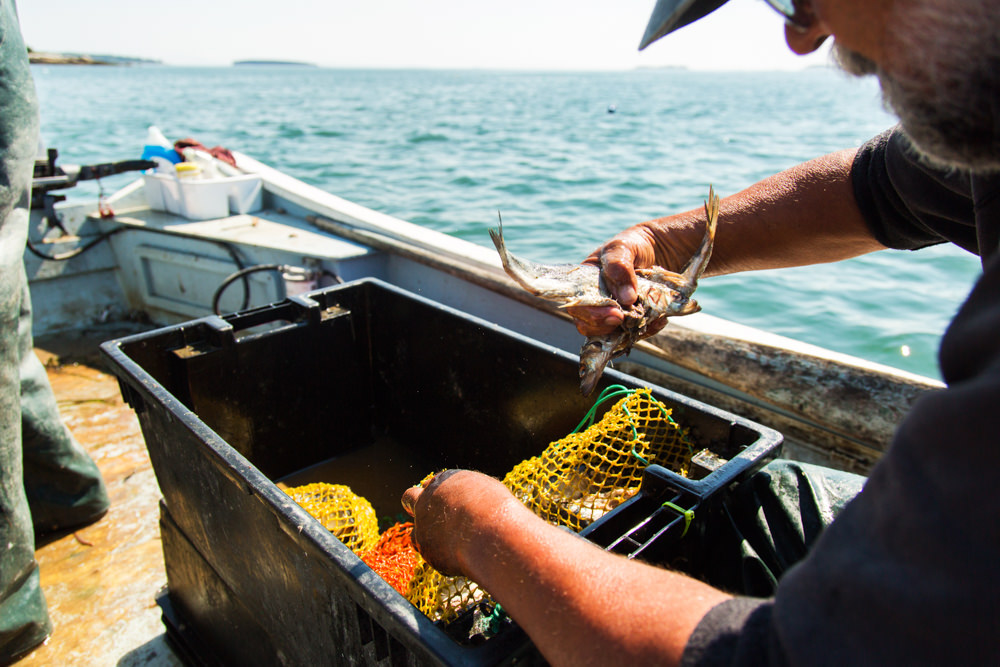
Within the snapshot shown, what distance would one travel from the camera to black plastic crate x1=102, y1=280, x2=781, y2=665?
4.66 feet

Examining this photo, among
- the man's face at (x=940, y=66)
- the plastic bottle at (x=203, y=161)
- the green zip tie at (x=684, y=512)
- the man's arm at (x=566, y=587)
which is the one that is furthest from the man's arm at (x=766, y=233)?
the plastic bottle at (x=203, y=161)

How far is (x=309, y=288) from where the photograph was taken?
415 centimetres

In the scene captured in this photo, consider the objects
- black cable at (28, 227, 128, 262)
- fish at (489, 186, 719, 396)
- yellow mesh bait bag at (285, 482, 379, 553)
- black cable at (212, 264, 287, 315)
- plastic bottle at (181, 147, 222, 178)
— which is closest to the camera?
fish at (489, 186, 719, 396)

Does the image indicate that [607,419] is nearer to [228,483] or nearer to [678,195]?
[228,483]

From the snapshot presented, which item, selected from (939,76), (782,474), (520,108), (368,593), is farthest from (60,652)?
(520,108)

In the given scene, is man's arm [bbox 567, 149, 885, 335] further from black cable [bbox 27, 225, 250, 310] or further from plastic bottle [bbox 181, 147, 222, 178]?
plastic bottle [bbox 181, 147, 222, 178]

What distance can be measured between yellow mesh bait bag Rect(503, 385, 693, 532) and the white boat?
1.08m

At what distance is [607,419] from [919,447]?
4.25 ft

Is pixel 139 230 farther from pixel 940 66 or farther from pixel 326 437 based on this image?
pixel 940 66

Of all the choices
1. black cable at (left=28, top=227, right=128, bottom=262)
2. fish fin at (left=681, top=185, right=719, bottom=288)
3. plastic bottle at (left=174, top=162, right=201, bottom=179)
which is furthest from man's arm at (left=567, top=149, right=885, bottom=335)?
black cable at (left=28, top=227, right=128, bottom=262)

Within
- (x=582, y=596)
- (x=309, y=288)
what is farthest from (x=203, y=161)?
(x=582, y=596)

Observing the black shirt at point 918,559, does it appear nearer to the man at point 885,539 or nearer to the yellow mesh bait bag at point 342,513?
the man at point 885,539

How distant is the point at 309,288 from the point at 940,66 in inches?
150

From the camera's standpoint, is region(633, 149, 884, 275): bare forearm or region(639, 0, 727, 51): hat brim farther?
region(633, 149, 884, 275): bare forearm
